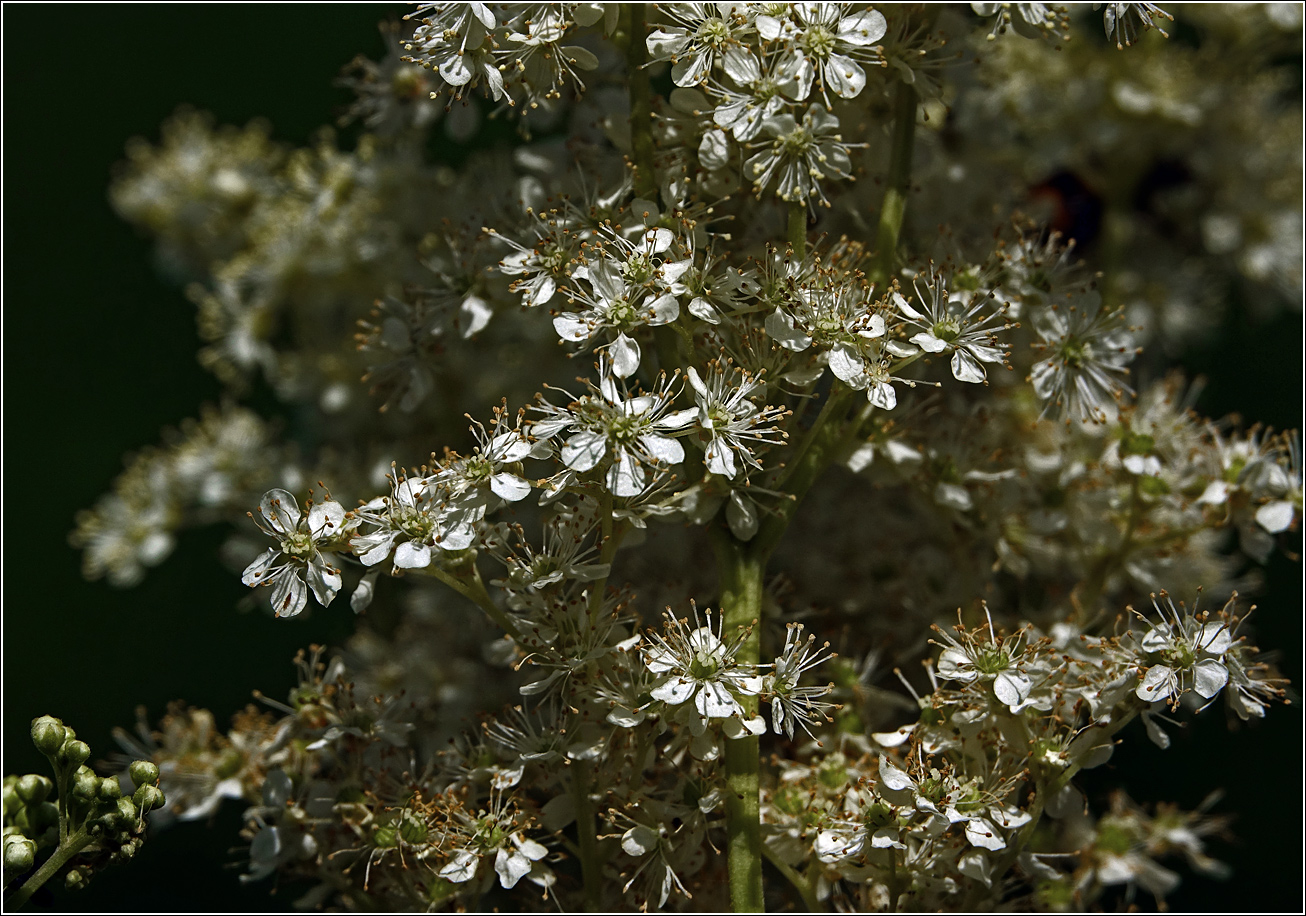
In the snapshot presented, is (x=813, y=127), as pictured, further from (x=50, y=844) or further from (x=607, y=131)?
(x=50, y=844)

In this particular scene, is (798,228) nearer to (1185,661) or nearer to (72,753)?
(1185,661)

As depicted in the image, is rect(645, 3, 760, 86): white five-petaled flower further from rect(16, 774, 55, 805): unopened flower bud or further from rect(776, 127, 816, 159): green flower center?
rect(16, 774, 55, 805): unopened flower bud

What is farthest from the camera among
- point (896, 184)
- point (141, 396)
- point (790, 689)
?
point (141, 396)

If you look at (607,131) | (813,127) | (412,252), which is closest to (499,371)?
(412,252)

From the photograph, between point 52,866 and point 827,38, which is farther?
point 827,38

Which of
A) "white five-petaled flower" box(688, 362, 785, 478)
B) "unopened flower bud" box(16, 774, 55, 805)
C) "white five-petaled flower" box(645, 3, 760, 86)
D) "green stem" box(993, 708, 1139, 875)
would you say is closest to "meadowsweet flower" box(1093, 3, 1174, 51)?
"white five-petaled flower" box(645, 3, 760, 86)

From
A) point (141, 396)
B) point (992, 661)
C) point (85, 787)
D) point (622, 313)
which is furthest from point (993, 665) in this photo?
point (141, 396)
